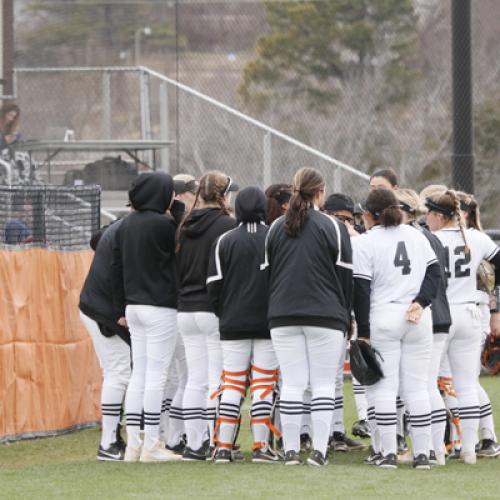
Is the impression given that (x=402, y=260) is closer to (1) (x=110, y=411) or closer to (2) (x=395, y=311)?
(2) (x=395, y=311)

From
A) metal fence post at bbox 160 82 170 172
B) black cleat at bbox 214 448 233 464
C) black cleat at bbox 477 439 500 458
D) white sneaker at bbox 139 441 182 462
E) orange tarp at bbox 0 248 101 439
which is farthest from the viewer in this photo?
metal fence post at bbox 160 82 170 172

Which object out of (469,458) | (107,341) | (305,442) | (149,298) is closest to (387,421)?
(469,458)

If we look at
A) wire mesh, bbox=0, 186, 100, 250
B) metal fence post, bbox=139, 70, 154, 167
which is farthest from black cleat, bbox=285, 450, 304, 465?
metal fence post, bbox=139, 70, 154, 167

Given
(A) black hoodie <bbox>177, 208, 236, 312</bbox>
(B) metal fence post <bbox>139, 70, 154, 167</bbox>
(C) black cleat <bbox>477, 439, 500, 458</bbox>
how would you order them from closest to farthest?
(A) black hoodie <bbox>177, 208, 236, 312</bbox>, (C) black cleat <bbox>477, 439, 500, 458</bbox>, (B) metal fence post <bbox>139, 70, 154, 167</bbox>

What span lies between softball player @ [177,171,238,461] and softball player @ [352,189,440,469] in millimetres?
1008

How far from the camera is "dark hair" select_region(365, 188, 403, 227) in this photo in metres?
7.78

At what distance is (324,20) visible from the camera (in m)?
29.7

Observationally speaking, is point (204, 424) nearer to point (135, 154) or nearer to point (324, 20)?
point (135, 154)

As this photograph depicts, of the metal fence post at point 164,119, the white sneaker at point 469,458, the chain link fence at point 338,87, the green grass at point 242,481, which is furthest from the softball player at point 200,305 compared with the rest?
the chain link fence at point 338,87

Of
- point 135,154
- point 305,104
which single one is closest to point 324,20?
point 305,104

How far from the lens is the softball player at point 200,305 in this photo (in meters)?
8.23

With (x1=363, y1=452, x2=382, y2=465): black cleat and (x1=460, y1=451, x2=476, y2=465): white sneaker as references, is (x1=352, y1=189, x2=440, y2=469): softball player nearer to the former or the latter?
(x1=363, y1=452, x2=382, y2=465): black cleat

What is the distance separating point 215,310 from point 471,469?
1.89m

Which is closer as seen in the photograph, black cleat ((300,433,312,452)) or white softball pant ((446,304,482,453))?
white softball pant ((446,304,482,453))
